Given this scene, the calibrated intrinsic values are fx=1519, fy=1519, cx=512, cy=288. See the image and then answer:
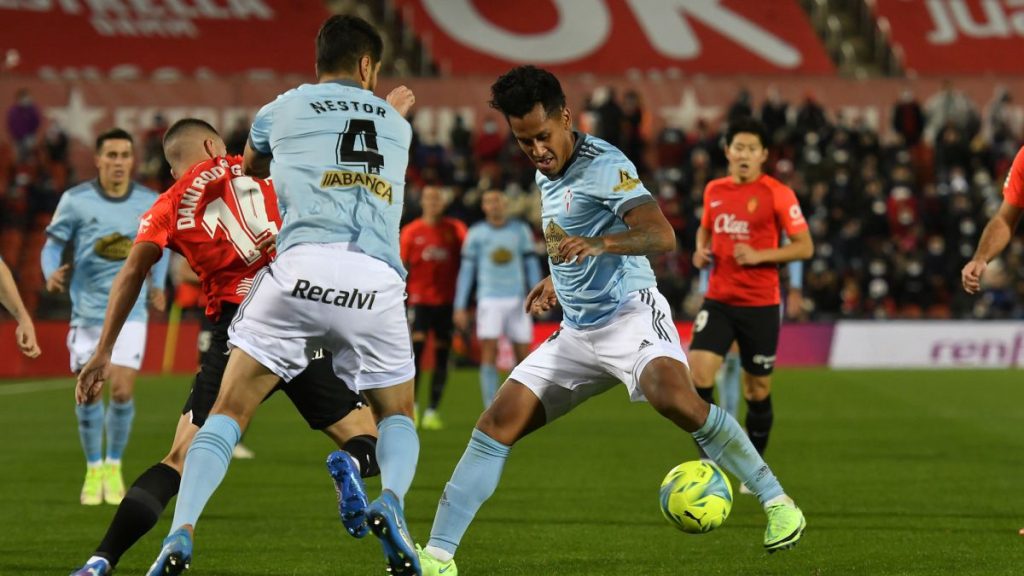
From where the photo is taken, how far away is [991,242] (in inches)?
314

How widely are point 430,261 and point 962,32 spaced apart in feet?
66.1

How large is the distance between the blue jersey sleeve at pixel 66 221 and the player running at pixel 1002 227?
5.74 meters

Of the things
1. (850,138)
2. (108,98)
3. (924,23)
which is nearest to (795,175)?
(850,138)

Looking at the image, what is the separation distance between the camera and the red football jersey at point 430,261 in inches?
635

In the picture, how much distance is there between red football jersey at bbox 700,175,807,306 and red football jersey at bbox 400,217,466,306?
5950 mm

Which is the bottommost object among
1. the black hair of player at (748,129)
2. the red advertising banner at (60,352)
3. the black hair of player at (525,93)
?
the red advertising banner at (60,352)

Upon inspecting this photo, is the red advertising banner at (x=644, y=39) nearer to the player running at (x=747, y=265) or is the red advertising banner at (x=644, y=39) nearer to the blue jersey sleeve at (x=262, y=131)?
the player running at (x=747, y=265)

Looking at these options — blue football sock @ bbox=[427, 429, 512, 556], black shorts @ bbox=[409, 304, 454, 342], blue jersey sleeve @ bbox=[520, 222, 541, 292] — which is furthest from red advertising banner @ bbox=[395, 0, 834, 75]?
blue football sock @ bbox=[427, 429, 512, 556]

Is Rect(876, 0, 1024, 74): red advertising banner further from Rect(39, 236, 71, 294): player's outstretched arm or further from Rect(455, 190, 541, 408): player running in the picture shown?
Rect(39, 236, 71, 294): player's outstretched arm

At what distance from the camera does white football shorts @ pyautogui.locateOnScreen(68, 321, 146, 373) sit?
992 centimetres

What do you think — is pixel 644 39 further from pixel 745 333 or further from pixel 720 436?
pixel 720 436

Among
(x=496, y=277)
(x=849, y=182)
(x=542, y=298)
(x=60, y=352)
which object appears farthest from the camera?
(x=849, y=182)

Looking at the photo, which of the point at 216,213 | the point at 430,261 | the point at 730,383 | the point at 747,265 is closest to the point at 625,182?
the point at 216,213

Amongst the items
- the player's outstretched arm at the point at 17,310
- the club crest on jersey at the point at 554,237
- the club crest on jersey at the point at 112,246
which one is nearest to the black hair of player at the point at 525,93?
the club crest on jersey at the point at 554,237
